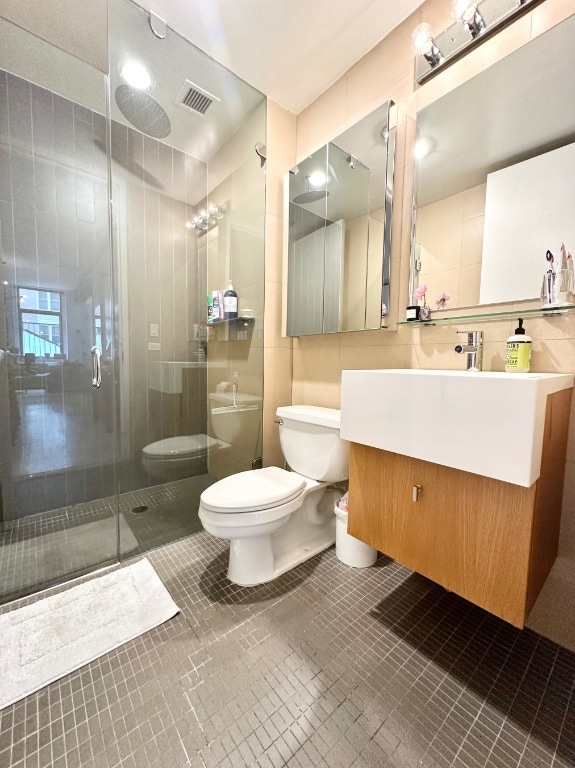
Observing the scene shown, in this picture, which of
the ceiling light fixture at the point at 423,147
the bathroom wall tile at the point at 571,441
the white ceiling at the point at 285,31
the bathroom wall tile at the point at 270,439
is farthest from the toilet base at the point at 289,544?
the white ceiling at the point at 285,31

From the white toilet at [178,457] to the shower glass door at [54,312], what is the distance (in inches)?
10.1

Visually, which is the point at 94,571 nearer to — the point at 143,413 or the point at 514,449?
the point at 143,413

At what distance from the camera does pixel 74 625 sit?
111cm

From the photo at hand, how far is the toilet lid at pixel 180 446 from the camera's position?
1.95 meters

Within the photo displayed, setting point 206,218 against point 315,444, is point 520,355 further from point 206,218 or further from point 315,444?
point 206,218

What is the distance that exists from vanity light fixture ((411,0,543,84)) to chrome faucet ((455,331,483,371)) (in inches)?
40.4

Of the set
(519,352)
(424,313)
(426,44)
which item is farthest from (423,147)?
(519,352)

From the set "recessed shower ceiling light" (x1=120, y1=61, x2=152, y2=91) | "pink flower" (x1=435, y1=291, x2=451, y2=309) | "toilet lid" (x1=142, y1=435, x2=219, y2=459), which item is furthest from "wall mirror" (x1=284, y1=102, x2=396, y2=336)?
"toilet lid" (x1=142, y1=435, x2=219, y2=459)

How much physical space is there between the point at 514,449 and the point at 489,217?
0.88m

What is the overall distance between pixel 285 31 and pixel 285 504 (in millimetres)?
2027

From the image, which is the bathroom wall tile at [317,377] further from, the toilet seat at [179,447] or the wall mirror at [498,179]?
the toilet seat at [179,447]

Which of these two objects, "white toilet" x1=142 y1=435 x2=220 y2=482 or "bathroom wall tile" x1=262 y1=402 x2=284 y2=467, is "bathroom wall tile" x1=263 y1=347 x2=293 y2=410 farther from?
"white toilet" x1=142 y1=435 x2=220 y2=482

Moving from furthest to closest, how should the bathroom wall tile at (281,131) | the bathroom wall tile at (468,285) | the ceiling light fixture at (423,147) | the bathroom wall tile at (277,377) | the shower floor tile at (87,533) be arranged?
the bathroom wall tile at (277,377), the bathroom wall tile at (281,131), the shower floor tile at (87,533), the ceiling light fixture at (423,147), the bathroom wall tile at (468,285)

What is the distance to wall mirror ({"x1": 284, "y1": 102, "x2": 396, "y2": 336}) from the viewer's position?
1.39 metres
